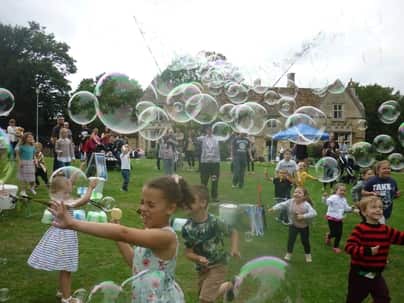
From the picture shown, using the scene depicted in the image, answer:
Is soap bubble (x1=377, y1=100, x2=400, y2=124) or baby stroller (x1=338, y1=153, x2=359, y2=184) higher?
soap bubble (x1=377, y1=100, x2=400, y2=124)

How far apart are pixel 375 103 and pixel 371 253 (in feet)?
186

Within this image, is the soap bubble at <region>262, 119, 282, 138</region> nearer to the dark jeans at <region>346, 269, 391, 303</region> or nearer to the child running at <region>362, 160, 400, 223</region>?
the child running at <region>362, 160, 400, 223</region>

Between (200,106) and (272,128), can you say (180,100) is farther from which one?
(272,128)

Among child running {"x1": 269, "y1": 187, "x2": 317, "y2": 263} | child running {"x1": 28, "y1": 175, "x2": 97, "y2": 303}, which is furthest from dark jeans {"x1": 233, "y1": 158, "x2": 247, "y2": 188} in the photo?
child running {"x1": 28, "y1": 175, "x2": 97, "y2": 303}

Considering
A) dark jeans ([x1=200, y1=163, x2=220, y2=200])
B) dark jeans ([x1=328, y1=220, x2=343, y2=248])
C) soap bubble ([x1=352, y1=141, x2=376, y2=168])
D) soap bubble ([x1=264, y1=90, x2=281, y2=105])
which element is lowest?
dark jeans ([x1=328, y1=220, x2=343, y2=248])

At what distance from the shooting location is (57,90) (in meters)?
51.7

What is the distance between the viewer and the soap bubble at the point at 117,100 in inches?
302

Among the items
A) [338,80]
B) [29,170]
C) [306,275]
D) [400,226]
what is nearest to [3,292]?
[306,275]

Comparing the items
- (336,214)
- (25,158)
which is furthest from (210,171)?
(25,158)

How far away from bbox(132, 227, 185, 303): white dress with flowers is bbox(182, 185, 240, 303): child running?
1.22 m

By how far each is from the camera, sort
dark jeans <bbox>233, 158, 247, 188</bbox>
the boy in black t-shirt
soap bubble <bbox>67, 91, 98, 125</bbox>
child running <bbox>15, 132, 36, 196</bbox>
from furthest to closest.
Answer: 1. dark jeans <bbox>233, 158, 247, 188</bbox>
2. child running <bbox>15, 132, 36, 196</bbox>
3. the boy in black t-shirt
4. soap bubble <bbox>67, 91, 98, 125</bbox>

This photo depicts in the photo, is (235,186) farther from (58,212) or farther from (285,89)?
(58,212)

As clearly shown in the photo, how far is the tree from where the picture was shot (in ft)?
151

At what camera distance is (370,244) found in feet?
13.3
